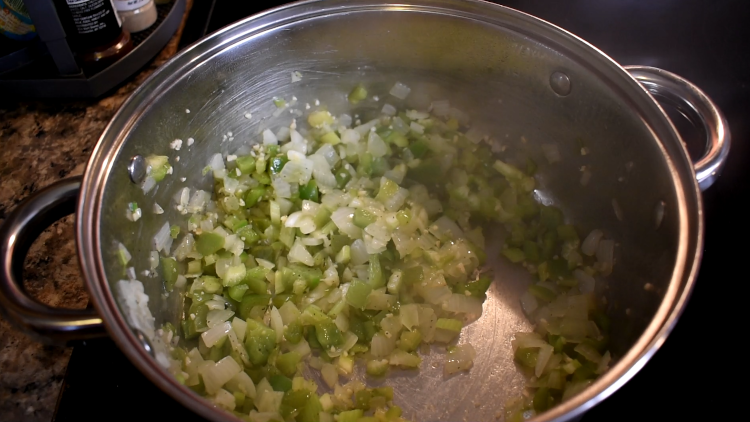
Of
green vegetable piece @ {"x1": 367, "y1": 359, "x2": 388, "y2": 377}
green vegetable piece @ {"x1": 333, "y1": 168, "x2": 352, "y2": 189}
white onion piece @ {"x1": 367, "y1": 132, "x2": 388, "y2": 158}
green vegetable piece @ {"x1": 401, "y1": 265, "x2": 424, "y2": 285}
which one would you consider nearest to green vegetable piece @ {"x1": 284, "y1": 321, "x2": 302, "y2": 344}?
green vegetable piece @ {"x1": 367, "y1": 359, "x2": 388, "y2": 377}

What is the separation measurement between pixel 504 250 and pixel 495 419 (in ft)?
1.33

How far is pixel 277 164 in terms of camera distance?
1285 millimetres

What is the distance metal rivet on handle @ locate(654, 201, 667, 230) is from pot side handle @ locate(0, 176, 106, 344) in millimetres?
946

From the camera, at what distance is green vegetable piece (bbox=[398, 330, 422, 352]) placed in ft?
3.78

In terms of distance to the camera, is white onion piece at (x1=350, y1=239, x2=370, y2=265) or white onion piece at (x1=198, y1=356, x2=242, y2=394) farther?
white onion piece at (x1=350, y1=239, x2=370, y2=265)

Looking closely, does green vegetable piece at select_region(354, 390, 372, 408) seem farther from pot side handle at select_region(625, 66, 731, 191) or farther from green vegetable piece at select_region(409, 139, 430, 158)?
pot side handle at select_region(625, 66, 731, 191)

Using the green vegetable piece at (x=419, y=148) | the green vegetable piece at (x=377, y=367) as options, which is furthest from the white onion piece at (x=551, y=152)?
the green vegetable piece at (x=377, y=367)

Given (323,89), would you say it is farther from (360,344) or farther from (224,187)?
(360,344)

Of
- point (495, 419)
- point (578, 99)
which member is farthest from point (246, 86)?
point (495, 419)

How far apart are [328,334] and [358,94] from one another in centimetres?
59

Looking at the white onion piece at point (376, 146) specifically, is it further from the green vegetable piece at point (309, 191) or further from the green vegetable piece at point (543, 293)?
the green vegetable piece at point (543, 293)

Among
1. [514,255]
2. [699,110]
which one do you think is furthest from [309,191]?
[699,110]

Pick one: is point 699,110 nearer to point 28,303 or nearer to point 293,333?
point 293,333

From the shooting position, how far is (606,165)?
1163 mm
